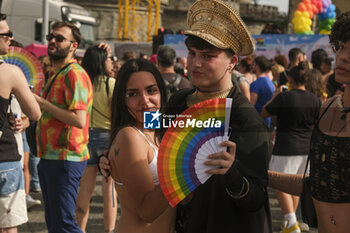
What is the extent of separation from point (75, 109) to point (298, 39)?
1036cm

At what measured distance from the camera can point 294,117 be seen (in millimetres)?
5281

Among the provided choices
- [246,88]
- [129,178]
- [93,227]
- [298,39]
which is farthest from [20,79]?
[298,39]

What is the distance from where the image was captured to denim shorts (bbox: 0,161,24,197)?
3369mm

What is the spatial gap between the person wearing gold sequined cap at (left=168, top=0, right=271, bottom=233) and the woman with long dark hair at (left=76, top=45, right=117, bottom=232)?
2628 millimetres

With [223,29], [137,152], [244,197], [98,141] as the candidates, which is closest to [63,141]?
[98,141]

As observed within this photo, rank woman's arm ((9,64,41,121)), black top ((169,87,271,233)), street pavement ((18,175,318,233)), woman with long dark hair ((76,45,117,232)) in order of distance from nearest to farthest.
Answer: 1. black top ((169,87,271,233))
2. woman's arm ((9,64,41,121))
3. woman with long dark hair ((76,45,117,232))
4. street pavement ((18,175,318,233))

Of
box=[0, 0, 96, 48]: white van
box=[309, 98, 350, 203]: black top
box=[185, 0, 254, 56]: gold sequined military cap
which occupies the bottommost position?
box=[309, 98, 350, 203]: black top

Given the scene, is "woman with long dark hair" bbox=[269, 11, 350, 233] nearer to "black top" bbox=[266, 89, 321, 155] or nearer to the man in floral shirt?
the man in floral shirt

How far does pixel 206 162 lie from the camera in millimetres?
1692

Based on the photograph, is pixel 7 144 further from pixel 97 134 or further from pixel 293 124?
pixel 293 124

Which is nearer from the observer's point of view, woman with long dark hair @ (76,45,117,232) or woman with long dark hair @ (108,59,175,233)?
woman with long dark hair @ (108,59,175,233)

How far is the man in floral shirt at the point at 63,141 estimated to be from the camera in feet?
12.3

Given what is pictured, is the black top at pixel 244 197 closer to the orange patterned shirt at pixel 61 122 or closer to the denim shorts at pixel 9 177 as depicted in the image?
the denim shorts at pixel 9 177

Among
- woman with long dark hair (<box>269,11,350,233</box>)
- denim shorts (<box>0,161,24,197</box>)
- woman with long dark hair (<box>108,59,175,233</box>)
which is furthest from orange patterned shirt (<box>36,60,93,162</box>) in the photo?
woman with long dark hair (<box>269,11,350,233</box>)
